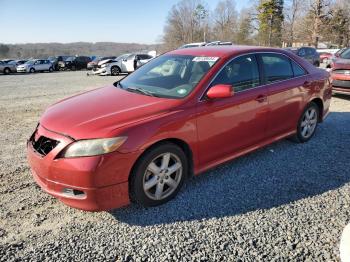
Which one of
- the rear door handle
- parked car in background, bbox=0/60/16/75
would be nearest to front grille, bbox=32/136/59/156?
the rear door handle

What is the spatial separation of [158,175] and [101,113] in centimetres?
89

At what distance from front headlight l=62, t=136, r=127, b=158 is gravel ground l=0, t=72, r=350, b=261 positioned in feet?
2.50

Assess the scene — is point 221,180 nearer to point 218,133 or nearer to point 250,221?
point 218,133

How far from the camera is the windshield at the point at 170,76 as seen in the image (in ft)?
12.9

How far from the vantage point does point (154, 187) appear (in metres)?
3.51

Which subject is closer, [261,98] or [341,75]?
[261,98]

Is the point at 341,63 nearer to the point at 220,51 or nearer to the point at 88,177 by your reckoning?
the point at 220,51

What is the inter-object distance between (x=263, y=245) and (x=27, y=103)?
9815 millimetres

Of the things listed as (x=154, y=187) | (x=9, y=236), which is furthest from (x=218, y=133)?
(x=9, y=236)

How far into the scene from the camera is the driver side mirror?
3677 mm

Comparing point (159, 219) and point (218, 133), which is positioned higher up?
point (218, 133)

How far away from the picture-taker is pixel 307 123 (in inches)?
A: 216

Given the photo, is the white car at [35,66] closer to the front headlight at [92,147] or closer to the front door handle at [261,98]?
the front door handle at [261,98]

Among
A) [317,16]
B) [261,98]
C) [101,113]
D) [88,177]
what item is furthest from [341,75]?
[317,16]
